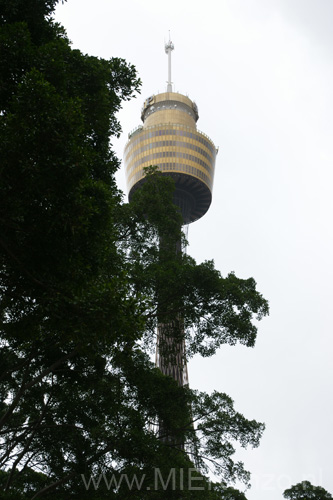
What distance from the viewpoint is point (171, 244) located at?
1369cm

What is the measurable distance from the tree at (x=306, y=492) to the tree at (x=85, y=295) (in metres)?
19.9

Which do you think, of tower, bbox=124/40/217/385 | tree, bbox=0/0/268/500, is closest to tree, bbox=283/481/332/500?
tree, bbox=0/0/268/500

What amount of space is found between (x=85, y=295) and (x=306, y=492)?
2953 cm

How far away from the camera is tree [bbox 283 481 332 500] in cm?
3035

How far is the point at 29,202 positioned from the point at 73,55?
126 inches

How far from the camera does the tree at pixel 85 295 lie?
20.9 feet

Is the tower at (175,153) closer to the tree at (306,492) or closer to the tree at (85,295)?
the tree at (306,492)

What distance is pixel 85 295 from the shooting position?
22.3ft

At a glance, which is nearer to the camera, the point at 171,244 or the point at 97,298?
the point at 97,298

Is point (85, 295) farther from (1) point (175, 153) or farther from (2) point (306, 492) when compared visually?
(1) point (175, 153)

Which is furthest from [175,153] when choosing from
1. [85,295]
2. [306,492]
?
[85,295]

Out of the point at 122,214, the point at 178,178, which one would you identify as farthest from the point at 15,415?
the point at 178,178

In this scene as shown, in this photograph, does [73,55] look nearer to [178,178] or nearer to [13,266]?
[13,266]

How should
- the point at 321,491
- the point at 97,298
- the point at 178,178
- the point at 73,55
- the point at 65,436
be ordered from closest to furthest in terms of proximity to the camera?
1. the point at 97,298
2. the point at 73,55
3. the point at 65,436
4. the point at 321,491
5. the point at 178,178
